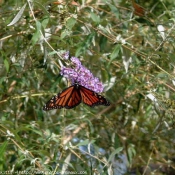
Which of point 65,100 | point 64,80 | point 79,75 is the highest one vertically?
point 79,75

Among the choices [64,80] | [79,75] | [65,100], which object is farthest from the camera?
[64,80]

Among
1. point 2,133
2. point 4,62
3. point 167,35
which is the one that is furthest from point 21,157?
point 167,35

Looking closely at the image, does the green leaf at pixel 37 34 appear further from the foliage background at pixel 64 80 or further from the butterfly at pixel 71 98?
the butterfly at pixel 71 98

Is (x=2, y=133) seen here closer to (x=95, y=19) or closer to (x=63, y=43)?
(x=63, y=43)

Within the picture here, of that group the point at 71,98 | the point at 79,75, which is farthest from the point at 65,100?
the point at 79,75

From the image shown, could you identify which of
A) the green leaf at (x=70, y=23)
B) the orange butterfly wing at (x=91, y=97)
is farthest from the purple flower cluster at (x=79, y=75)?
the green leaf at (x=70, y=23)

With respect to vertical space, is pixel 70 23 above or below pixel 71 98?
above

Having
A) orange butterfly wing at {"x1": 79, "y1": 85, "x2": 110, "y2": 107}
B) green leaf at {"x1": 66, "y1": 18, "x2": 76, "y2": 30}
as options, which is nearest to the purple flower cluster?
orange butterfly wing at {"x1": 79, "y1": 85, "x2": 110, "y2": 107}

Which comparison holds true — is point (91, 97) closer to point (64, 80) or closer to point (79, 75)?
point (79, 75)
